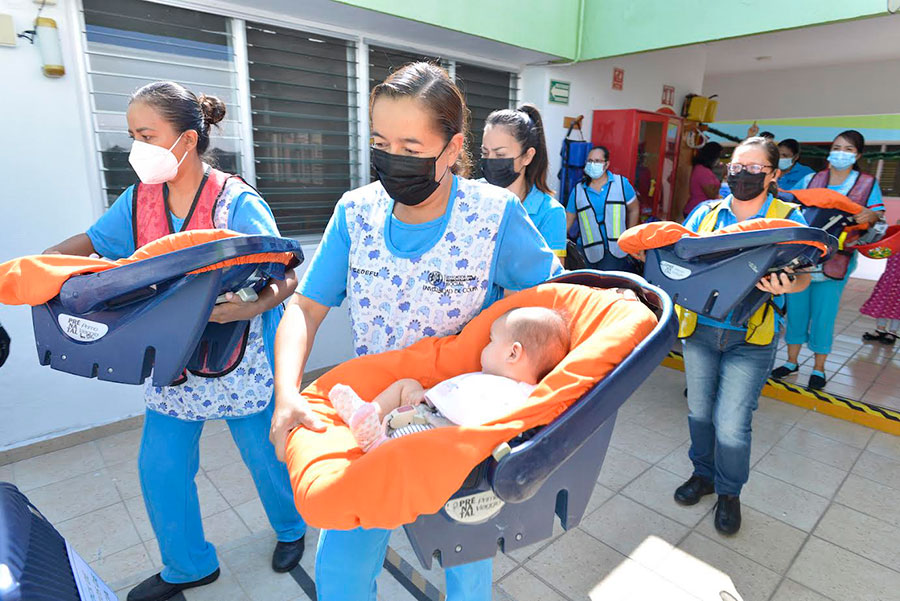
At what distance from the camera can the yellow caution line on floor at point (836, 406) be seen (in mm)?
3408

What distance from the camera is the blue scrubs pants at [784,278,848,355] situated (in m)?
3.83

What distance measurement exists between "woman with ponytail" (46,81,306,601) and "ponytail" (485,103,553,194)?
4.21 feet

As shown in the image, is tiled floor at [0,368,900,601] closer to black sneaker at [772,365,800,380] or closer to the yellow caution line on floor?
the yellow caution line on floor

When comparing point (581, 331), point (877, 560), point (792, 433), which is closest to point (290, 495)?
point (581, 331)

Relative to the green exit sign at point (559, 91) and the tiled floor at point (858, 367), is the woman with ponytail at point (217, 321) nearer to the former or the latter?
the green exit sign at point (559, 91)

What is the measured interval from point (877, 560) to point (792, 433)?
1195 mm

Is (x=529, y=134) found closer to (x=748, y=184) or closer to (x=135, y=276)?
(x=748, y=184)

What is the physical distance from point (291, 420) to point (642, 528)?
1.99 meters

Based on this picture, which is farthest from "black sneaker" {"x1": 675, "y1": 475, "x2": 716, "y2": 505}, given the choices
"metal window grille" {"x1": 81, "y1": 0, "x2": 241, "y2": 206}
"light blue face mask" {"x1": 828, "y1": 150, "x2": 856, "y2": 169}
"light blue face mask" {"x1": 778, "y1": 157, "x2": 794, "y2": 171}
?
"light blue face mask" {"x1": 778, "y1": 157, "x2": 794, "y2": 171}

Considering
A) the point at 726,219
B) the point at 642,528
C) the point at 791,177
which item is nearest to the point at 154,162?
the point at 726,219

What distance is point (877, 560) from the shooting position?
7.41ft

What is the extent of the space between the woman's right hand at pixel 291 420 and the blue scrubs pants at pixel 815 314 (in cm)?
385

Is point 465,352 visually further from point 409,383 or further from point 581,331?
point 581,331

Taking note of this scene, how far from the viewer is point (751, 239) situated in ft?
5.45
